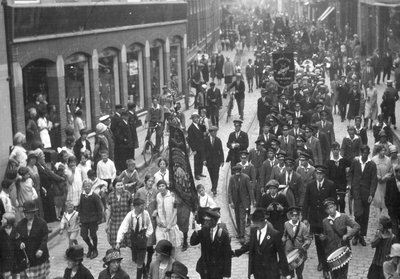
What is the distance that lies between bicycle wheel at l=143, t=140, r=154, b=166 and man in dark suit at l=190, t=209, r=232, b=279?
10453mm

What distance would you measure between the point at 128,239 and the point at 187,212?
1608 millimetres

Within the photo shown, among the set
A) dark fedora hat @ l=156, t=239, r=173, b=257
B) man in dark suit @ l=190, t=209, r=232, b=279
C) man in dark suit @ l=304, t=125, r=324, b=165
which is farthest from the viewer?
man in dark suit @ l=304, t=125, r=324, b=165

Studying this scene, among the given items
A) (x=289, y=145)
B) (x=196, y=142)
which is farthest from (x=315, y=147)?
(x=196, y=142)

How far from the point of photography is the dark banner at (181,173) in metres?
11.5

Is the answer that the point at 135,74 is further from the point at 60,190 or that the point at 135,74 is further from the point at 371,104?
the point at 60,190

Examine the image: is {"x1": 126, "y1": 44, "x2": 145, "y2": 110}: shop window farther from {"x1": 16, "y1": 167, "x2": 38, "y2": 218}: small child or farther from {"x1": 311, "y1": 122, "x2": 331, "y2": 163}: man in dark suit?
{"x1": 16, "y1": 167, "x2": 38, "y2": 218}: small child

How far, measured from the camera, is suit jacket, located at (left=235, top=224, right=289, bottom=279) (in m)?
10.3

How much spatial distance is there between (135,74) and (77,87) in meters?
5.98

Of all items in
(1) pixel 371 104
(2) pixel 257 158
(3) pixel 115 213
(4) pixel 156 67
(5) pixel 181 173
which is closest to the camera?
(5) pixel 181 173

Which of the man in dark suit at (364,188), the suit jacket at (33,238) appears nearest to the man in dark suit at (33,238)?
the suit jacket at (33,238)

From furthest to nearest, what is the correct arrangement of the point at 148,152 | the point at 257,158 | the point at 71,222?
the point at 148,152
the point at 257,158
the point at 71,222

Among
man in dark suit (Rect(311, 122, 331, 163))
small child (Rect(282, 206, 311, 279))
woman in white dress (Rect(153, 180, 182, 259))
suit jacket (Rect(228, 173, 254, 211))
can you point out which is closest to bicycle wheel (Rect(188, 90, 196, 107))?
man in dark suit (Rect(311, 122, 331, 163))

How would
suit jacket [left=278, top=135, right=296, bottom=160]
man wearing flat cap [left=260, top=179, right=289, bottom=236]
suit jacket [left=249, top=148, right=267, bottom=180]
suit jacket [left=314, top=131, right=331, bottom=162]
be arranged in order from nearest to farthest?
man wearing flat cap [left=260, top=179, right=289, bottom=236] < suit jacket [left=249, top=148, right=267, bottom=180] < suit jacket [left=278, top=135, right=296, bottom=160] < suit jacket [left=314, top=131, right=331, bottom=162]

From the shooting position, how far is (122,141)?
62.4 feet
